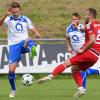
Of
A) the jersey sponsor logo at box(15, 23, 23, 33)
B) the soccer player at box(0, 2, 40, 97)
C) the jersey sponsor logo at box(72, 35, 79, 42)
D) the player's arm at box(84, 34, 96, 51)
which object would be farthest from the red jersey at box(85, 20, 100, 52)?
the jersey sponsor logo at box(72, 35, 79, 42)

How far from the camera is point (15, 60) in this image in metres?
15.0

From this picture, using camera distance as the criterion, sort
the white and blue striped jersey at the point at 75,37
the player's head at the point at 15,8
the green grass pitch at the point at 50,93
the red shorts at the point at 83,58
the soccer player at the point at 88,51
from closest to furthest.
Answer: the soccer player at the point at 88,51 < the red shorts at the point at 83,58 < the green grass pitch at the point at 50,93 < the player's head at the point at 15,8 < the white and blue striped jersey at the point at 75,37

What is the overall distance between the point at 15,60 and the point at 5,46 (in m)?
8.24

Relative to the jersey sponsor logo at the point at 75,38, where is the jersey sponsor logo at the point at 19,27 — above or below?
above

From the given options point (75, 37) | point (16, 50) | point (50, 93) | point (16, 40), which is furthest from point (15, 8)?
point (75, 37)

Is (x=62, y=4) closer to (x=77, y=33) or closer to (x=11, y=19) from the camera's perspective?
(x=77, y=33)

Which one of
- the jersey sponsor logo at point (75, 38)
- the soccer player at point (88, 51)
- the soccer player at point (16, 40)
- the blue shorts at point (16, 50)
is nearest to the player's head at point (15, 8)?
Answer: the soccer player at point (16, 40)

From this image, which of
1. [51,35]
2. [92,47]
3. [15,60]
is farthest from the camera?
[51,35]

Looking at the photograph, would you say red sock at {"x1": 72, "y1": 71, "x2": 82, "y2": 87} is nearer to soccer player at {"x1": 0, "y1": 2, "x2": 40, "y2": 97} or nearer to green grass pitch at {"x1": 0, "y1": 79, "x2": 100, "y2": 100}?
green grass pitch at {"x1": 0, "y1": 79, "x2": 100, "y2": 100}

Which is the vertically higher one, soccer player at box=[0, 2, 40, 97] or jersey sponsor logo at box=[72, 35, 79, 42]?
soccer player at box=[0, 2, 40, 97]

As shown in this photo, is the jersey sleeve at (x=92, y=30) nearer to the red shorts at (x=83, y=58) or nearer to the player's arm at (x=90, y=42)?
the player's arm at (x=90, y=42)

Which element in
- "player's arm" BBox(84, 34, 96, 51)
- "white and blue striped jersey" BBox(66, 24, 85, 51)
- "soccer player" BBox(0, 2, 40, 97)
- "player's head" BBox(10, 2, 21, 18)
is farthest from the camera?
"white and blue striped jersey" BBox(66, 24, 85, 51)

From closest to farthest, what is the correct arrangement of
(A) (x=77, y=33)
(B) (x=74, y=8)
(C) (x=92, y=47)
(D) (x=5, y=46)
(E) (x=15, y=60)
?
1. (C) (x=92, y=47)
2. (E) (x=15, y=60)
3. (A) (x=77, y=33)
4. (D) (x=5, y=46)
5. (B) (x=74, y=8)

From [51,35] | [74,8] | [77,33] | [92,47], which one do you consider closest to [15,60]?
[92,47]
